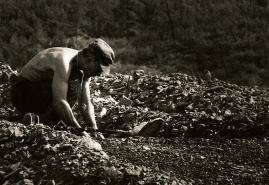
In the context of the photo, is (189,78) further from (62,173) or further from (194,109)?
(62,173)

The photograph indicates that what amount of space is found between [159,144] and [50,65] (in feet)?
3.74

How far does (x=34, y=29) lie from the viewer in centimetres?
1689

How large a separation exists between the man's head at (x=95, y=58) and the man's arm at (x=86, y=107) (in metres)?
0.36

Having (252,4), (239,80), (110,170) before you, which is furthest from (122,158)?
(252,4)

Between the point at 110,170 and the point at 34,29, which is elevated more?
the point at 110,170

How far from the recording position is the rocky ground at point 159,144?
3.89m

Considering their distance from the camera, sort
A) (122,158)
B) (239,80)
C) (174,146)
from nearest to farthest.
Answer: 1. (122,158)
2. (174,146)
3. (239,80)

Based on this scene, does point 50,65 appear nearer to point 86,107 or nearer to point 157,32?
point 86,107

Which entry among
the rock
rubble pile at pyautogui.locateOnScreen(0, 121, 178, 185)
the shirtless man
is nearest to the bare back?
the shirtless man

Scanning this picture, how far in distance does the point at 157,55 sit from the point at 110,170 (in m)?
11.4

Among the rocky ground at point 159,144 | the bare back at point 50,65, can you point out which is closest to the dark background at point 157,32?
the rocky ground at point 159,144

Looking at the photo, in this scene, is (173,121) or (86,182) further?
(173,121)

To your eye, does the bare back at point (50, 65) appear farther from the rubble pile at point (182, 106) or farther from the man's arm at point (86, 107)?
the rubble pile at point (182, 106)

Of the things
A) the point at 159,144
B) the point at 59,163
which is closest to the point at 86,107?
the point at 159,144
